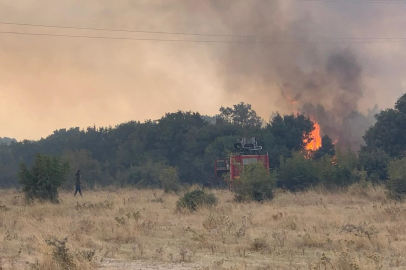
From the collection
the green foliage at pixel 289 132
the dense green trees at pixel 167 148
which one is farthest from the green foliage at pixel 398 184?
the green foliage at pixel 289 132

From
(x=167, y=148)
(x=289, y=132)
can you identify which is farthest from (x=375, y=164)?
(x=167, y=148)

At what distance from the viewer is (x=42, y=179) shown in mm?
27500

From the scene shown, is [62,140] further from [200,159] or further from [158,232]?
[158,232]

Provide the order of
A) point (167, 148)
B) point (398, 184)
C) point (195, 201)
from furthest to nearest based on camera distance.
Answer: point (167, 148)
point (398, 184)
point (195, 201)

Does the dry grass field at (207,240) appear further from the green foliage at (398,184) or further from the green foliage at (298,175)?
the green foliage at (298,175)

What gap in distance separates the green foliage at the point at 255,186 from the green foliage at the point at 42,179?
978 centimetres

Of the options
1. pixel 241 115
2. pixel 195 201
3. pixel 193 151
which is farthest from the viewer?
pixel 241 115

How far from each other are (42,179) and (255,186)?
1138cm

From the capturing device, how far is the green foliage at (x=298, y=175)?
34.8 m

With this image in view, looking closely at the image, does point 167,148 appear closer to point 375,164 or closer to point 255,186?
point 375,164

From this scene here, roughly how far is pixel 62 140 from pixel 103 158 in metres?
12.3

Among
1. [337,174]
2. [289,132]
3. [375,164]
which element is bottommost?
[337,174]

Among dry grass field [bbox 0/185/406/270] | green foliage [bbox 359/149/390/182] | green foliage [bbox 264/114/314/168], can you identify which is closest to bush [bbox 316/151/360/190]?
green foliage [bbox 359/149/390/182]

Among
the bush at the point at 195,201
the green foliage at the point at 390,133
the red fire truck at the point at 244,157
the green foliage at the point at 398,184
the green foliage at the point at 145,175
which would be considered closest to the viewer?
the bush at the point at 195,201
